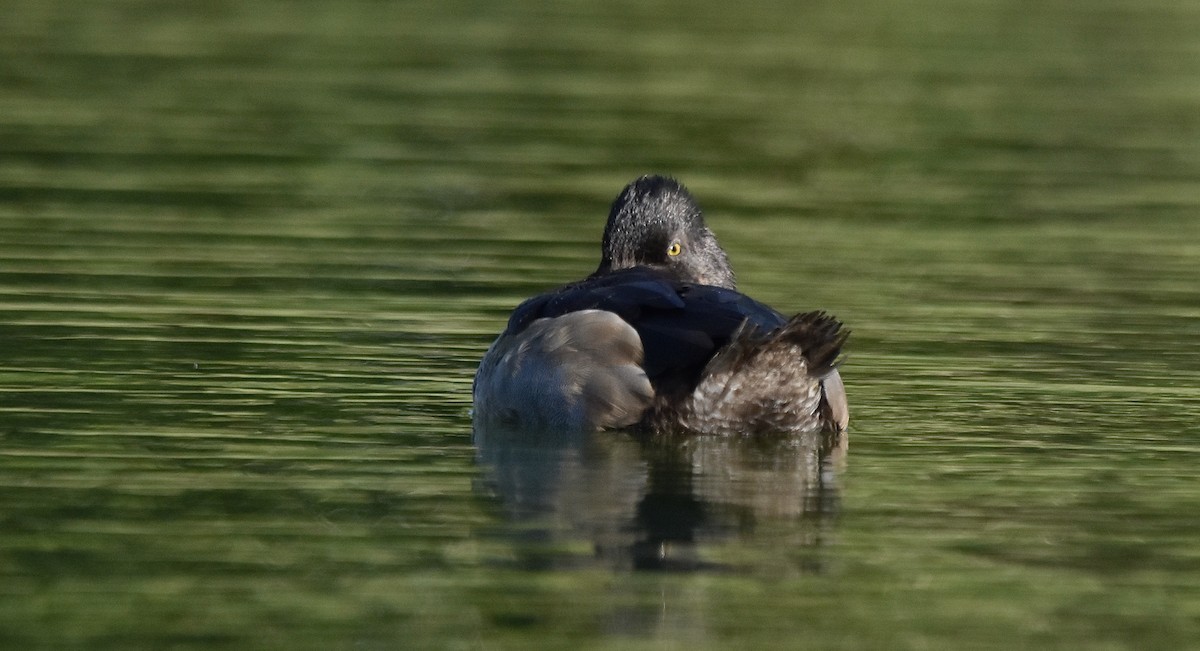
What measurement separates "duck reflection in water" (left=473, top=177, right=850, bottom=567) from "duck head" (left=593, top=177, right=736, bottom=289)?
95 centimetres

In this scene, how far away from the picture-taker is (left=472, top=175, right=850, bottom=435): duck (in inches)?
348

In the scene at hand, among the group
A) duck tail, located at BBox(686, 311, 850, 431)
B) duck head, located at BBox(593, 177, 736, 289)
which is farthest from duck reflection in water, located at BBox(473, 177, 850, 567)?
duck head, located at BBox(593, 177, 736, 289)

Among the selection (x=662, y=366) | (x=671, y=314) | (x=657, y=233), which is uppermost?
(x=657, y=233)

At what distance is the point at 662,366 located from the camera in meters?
8.85

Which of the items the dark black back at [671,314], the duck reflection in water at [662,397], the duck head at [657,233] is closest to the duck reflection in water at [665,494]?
the duck reflection in water at [662,397]

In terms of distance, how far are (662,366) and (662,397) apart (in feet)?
→ 0.60

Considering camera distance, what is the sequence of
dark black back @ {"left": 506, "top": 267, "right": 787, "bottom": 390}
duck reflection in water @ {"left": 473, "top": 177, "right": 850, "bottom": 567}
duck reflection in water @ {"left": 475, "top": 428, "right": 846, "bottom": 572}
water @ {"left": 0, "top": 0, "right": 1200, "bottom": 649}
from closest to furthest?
water @ {"left": 0, "top": 0, "right": 1200, "bottom": 649}, duck reflection in water @ {"left": 475, "top": 428, "right": 846, "bottom": 572}, duck reflection in water @ {"left": 473, "top": 177, "right": 850, "bottom": 567}, dark black back @ {"left": 506, "top": 267, "right": 787, "bottom": 390}

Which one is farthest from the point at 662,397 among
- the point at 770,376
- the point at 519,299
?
the point at 519,299

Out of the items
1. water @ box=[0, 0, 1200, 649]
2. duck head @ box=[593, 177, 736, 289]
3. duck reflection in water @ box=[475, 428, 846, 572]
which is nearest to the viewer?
water @ box=[0, 0, 1200, 649]

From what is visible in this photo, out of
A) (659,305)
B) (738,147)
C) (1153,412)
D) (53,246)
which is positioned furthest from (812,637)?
(738,147)

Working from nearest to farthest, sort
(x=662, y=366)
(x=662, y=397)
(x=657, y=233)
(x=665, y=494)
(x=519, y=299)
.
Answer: (x=665, y=494), (x=662, y=366), (x=662, y=397), (x=657, y=233), (x=519, y=299)

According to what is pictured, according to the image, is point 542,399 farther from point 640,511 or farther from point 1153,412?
point 1153,412

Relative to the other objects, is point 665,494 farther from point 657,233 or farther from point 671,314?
point 657,233

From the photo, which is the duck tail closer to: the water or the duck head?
the water
